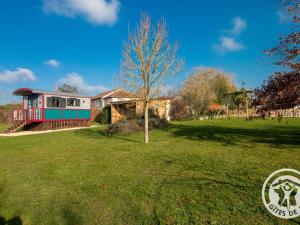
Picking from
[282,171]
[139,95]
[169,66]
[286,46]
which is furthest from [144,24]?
[282,171]

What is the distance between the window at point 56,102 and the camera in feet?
63.8

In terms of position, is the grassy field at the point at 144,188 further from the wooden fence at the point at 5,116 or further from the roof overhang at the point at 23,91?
the wooden fence at the point at 5,116

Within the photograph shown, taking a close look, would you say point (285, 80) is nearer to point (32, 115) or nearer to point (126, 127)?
point (126, 127)

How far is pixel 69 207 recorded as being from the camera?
3387mm

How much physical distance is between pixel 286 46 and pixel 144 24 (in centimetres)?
574

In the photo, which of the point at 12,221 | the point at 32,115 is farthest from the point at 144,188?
the point at 32,115

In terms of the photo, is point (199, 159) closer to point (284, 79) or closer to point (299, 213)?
point (299, 213)

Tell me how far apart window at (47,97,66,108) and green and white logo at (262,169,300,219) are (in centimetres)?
1962

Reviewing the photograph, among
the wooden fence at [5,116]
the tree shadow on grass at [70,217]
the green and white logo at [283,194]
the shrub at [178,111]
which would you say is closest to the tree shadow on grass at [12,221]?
the tree shadow on grass at [70,217]

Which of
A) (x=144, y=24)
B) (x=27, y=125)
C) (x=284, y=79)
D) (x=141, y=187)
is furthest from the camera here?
(x=27, y=125)

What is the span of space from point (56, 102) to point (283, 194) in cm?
2050

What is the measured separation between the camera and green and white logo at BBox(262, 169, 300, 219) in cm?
289

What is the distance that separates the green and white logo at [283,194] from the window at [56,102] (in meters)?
19.6

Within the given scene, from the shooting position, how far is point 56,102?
20125mm
